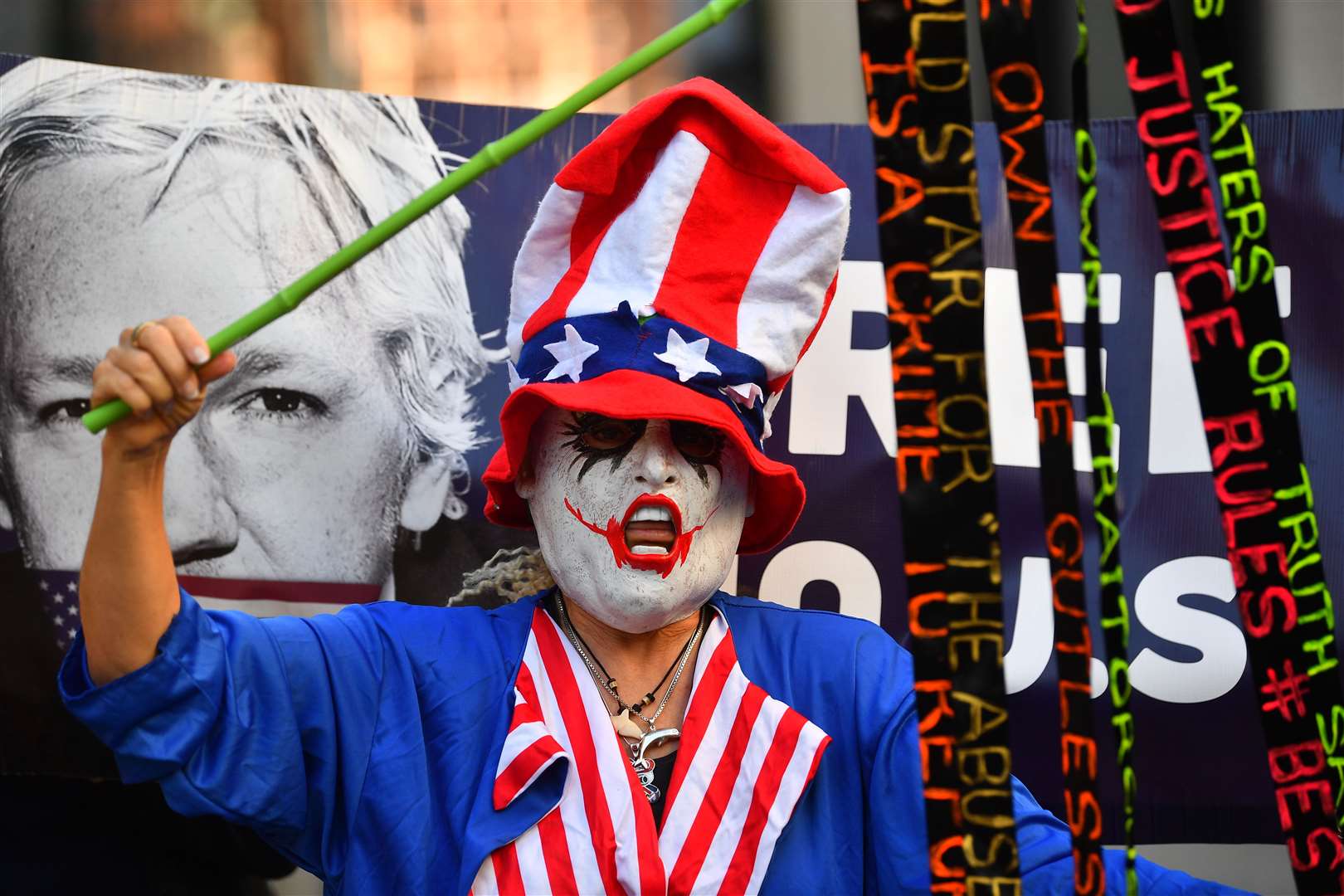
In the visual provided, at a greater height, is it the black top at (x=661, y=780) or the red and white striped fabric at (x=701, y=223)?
the red and white striped fabric at (x=701, y=223)

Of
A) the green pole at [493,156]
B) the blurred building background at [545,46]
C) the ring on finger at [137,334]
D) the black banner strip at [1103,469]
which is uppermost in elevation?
the blurred building background at [545,46]

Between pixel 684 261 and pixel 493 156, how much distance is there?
0.68m

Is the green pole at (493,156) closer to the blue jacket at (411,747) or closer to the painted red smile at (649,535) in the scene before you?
the blue jacket at (411,747)

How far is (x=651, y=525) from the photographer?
1.76 m

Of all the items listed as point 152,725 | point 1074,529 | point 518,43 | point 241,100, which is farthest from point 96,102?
point 1074,529

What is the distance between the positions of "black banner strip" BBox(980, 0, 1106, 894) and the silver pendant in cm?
75

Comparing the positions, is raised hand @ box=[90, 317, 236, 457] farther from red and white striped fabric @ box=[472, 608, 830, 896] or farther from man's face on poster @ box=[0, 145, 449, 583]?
man's face on poster @ box=[0, 145, 449, 583]

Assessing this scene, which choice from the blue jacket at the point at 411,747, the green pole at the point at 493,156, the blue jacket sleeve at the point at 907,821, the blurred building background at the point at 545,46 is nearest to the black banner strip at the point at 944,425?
the green pole at the point at 493,156

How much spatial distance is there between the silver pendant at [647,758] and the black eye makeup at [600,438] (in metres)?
0.35

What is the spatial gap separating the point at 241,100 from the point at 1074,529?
1.65m

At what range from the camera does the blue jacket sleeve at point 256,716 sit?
1460 millimetres

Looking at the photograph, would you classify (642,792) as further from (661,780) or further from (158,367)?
(158,367)

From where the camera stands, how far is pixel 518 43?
8.71ft

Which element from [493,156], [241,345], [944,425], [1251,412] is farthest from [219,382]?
[1251,412]
